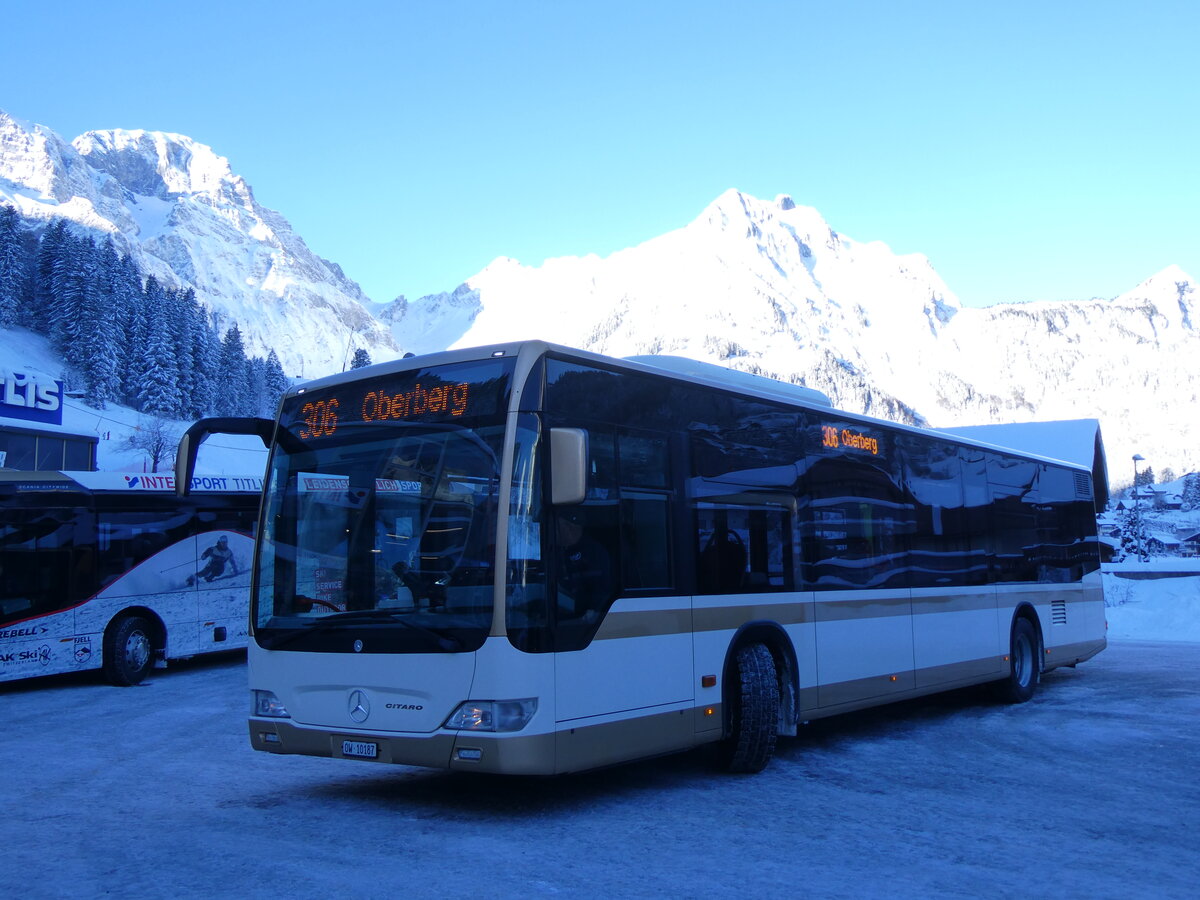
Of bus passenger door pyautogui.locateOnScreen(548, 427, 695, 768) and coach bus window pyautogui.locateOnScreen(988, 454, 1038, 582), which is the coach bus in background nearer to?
bus passenger door pyautogui.locateOnScreen(548, 427, 695, 768)

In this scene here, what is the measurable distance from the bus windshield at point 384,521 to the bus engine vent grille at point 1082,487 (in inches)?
443

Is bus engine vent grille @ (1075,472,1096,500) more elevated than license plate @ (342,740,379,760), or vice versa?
bus engine vent grille @ (1075,472,1096,500)

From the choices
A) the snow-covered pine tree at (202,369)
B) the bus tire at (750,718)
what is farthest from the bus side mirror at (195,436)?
the snow-covered pine tree at (202,369)

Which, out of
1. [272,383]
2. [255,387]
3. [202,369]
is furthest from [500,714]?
[272,383]

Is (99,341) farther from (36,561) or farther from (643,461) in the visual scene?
(643,461)

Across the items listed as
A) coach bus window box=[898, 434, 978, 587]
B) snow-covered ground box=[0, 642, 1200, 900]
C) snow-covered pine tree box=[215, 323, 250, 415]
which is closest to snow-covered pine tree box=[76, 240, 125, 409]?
snow-covered pine tree box=[215, 323, 250, 415]

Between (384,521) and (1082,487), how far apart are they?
11.9 m

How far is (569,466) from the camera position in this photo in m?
6.39

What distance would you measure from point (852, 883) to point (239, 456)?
257 ft

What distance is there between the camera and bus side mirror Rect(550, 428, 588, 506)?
6.34 meters

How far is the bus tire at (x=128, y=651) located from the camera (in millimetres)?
15125

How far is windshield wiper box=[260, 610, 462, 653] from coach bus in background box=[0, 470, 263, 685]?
28.5ft

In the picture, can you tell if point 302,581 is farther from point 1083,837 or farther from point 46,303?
point 46,303

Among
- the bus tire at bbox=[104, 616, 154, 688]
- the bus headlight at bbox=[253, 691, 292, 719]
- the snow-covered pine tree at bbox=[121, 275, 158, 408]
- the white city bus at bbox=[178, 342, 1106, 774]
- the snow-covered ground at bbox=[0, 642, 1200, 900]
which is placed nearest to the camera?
the snow-covered ground at bbox=[0, 642, 1200, 900]
